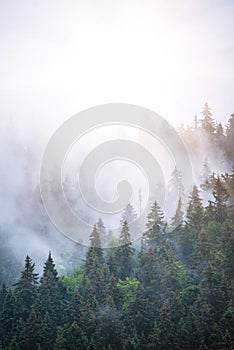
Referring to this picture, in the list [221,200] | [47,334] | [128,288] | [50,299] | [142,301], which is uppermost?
[221,200]

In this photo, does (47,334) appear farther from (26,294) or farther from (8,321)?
(26,294)

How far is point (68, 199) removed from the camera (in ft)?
337

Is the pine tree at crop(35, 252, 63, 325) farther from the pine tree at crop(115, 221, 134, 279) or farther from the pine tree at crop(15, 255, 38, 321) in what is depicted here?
the pine tree at crop(115, 221, 134, 279)

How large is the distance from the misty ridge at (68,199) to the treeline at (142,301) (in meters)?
10.6

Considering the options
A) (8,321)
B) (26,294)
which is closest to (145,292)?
(26,294)

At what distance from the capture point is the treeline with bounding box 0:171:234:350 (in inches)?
1903

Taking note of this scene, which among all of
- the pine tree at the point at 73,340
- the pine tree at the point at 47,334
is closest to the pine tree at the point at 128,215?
the pine tree at the point at 47,334

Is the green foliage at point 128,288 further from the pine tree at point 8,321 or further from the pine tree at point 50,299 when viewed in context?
the pine tree at point 8,321

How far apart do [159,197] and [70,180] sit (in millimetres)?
31648

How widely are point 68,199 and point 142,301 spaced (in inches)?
2102

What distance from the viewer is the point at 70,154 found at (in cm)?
11094

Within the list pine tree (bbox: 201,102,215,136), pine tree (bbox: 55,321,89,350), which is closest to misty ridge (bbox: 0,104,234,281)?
pine tree (bbox: 201,102,215,136)

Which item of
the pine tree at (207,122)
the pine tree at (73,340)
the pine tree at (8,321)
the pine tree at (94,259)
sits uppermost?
the pine tree at (207,122)

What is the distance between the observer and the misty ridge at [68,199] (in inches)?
3322
